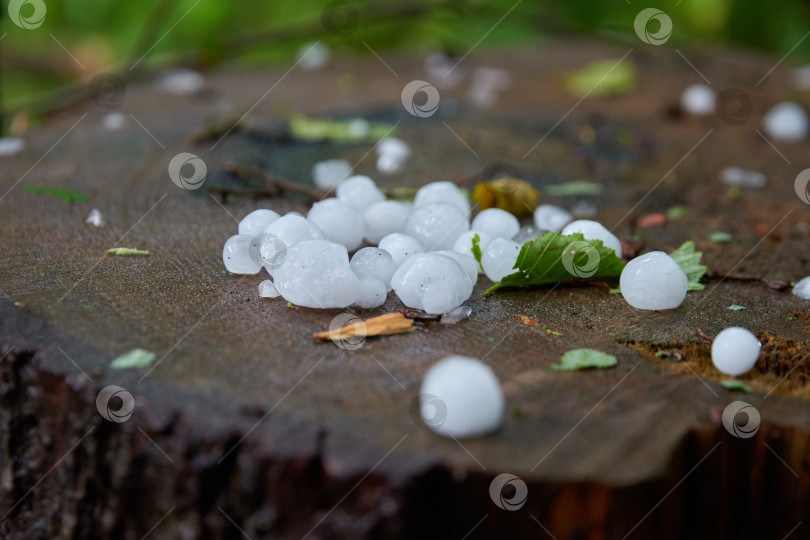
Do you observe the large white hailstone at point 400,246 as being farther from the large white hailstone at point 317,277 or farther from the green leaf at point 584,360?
the green leaf at point 584,360

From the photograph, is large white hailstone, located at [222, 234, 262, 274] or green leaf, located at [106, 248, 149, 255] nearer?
large white hailstone, located at [222, 234, 262, 274]

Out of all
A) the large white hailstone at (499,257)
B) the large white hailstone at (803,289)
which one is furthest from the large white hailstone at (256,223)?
the large white hailstone at (803,289)

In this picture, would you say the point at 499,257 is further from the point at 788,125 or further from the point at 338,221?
the point at 788,125

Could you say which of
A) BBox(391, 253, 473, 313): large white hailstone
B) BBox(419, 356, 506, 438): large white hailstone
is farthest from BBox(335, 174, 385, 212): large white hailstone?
BBox(419, 356, 506, 438): large white hailstone

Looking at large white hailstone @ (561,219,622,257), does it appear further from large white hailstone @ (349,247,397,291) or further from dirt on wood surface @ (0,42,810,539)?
large white hailstone @ (349,247,397,291)

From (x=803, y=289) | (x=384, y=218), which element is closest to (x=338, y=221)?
(x=384, y=218)

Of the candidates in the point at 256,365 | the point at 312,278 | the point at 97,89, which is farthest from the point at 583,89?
the point at 256,365
